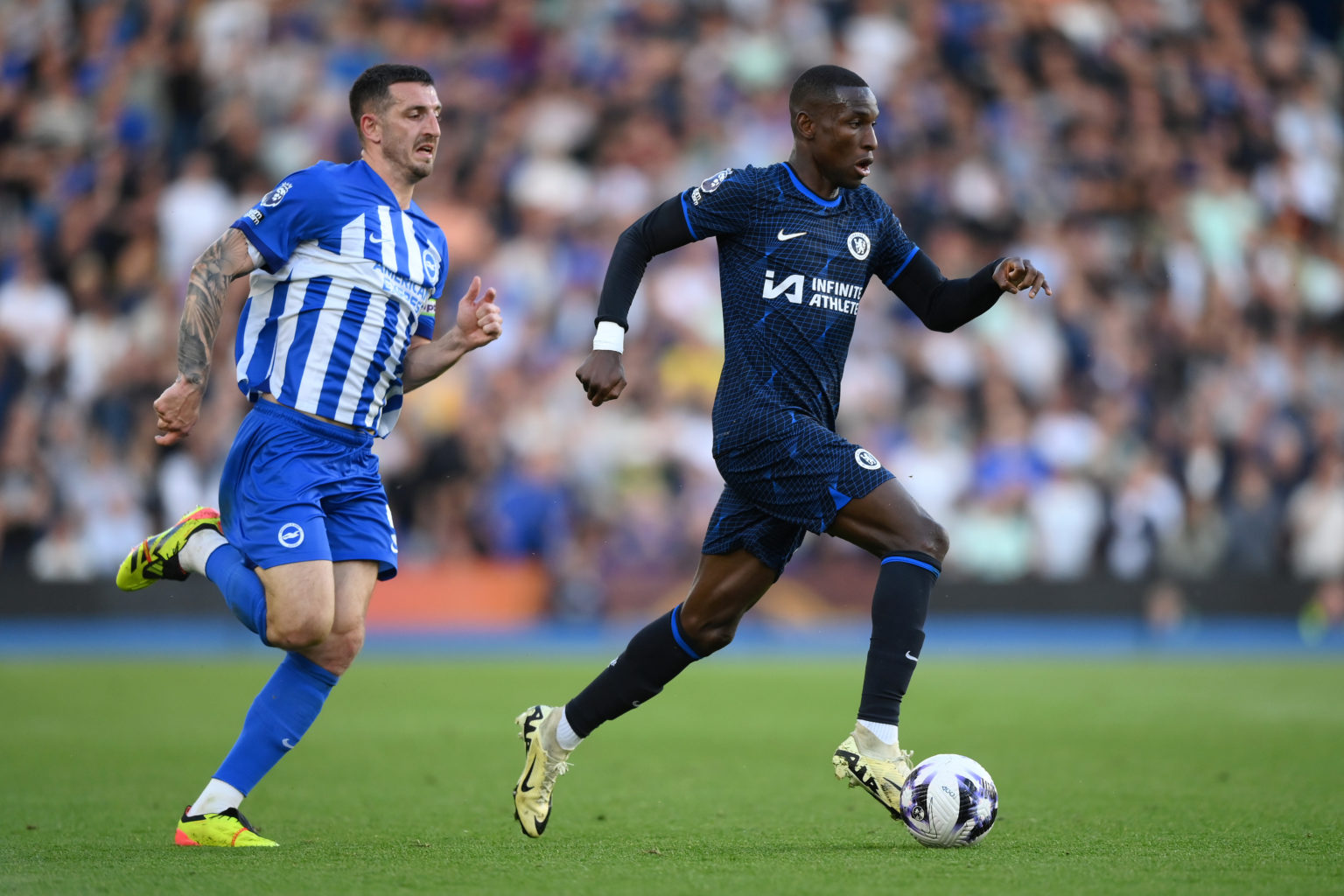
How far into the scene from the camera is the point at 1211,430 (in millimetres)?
16188

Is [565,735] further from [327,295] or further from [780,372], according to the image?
[327,295]

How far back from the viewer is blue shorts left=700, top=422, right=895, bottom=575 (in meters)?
5.32

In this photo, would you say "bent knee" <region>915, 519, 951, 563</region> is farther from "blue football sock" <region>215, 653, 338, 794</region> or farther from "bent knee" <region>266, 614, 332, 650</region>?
"blue football sock" <region>215, 653, 338, 794</region>

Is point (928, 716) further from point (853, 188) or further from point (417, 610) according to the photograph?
point (417, 610)

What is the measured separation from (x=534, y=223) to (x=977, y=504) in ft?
18.2

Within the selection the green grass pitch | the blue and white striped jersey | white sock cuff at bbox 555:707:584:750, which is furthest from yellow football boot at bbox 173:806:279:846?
the blue and white striped jersey

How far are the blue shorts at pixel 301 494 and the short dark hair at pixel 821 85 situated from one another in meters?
1.99

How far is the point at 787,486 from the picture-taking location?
540 centimetres

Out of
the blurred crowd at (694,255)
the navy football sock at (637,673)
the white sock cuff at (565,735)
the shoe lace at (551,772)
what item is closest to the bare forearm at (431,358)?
the navy football sock at (637,673)

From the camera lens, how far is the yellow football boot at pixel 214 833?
208 inches

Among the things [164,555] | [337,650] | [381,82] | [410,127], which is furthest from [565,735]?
[381,82]

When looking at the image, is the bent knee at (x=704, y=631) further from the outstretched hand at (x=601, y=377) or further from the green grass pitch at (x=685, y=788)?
the outstretched hand at (x=601, y=377)

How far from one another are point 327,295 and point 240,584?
1.08 meters

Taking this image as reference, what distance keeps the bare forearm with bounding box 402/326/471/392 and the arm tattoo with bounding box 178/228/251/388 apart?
77 cm
